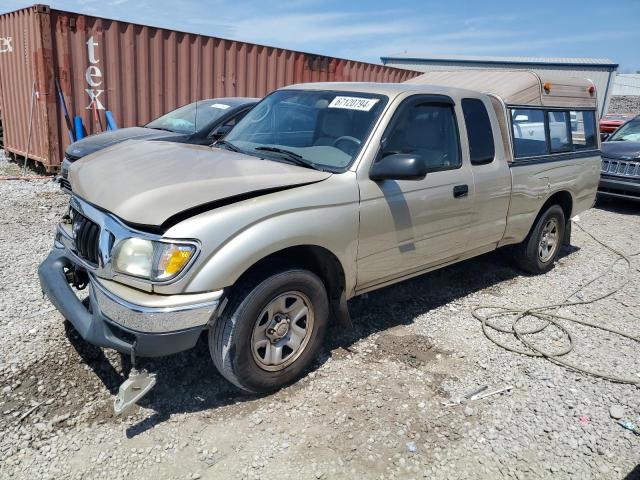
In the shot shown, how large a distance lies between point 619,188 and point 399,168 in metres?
7.76

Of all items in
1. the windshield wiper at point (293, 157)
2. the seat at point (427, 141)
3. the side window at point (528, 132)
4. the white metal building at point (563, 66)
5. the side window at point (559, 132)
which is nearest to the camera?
the windshield wiper at point (293, 157)

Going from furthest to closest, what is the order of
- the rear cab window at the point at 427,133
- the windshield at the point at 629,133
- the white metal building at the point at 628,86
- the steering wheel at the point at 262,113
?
the white metal building at the point at 628,86 < the windshield at the point at 629,133 < the steering wheel at the point at 262,113 < the rear cab window at the point at 427,133

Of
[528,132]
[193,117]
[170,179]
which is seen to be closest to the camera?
[170,179]

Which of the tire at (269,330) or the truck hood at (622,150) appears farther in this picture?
the truck hood at (622,150)

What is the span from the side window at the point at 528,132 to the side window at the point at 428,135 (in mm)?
915

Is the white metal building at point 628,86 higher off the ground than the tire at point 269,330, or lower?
higher

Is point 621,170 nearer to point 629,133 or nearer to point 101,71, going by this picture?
point 629,133

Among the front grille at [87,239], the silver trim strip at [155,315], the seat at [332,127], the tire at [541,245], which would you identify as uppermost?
the seat at [332,127]

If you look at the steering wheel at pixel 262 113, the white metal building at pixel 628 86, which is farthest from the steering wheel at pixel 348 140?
the white metal building at pixel 628 86

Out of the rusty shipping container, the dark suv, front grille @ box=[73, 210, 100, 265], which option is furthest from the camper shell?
the rusty shipping container

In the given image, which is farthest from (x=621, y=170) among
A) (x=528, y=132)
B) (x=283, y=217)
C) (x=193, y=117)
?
(x=283, y=217)

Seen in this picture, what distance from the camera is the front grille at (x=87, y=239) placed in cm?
294

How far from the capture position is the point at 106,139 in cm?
705

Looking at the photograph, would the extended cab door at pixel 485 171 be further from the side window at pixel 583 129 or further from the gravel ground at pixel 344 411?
the side window at pixel 583 129
